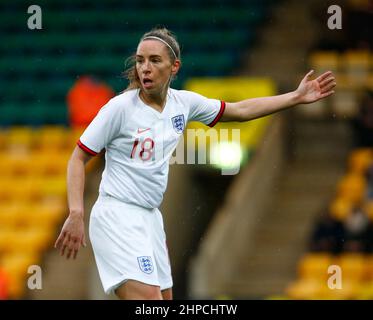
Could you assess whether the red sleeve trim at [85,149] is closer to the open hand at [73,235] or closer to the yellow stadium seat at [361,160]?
the open hand at [73,235]

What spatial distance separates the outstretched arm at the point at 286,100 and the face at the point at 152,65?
59 cm

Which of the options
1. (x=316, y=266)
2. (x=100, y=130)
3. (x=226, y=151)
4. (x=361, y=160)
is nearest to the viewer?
(x=100, y=130)

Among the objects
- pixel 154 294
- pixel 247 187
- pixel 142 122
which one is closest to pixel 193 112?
pixel 142 122

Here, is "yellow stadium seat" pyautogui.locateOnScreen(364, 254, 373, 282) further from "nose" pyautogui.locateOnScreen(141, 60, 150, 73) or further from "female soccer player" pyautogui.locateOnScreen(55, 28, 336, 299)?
"nose" pyautogui.locateOnScreen(141, 60, 150, 73)

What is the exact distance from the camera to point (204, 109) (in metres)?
7.20

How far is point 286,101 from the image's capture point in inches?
282

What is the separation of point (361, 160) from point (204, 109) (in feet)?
21.7

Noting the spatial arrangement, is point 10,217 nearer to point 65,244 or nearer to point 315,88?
point 315,88

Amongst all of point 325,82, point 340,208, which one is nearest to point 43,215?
point 340,208

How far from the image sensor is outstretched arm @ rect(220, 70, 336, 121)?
7.12m

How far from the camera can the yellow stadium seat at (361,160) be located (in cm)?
1351

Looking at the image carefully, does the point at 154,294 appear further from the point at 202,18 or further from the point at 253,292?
the point at 202,18

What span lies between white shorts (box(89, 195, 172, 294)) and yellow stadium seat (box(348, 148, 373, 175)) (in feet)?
22.5
